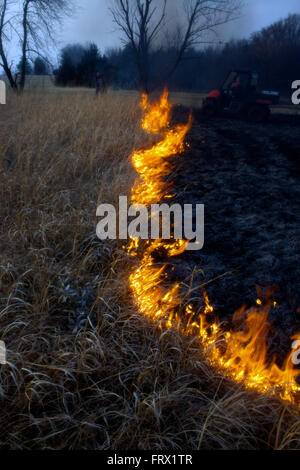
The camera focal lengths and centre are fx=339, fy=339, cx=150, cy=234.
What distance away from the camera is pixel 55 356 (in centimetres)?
189

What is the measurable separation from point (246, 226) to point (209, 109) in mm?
10334

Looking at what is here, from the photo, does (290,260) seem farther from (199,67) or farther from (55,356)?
(199,67)

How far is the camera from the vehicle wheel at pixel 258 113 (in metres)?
11.5

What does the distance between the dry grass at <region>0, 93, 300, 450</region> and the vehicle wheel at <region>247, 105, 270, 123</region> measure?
1019 centimetres

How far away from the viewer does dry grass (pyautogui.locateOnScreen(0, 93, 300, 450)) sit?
1.55 m

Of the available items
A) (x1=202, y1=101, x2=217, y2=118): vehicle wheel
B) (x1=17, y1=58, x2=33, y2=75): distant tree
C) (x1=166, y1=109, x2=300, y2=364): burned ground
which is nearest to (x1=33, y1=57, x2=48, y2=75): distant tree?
(x1=17, y1=58, x2=33, y2=75): distant tree

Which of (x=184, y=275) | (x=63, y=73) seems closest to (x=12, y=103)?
(x=184, y=275)

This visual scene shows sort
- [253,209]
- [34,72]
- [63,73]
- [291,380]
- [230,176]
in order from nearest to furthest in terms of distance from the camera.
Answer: [291,380] < [253,209] < [230,176] < [34,72] < [63,73]

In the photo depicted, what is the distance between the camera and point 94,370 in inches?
71.6

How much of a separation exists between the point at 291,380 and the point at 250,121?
11.3m

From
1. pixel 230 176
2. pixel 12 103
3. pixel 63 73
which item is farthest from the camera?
pixel 63 73

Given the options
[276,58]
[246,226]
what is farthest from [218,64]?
[246,226]

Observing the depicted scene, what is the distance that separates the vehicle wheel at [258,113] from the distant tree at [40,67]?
9.25m

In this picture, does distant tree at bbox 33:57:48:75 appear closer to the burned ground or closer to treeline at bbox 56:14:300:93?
treeline at bbox 56:14:300:93
